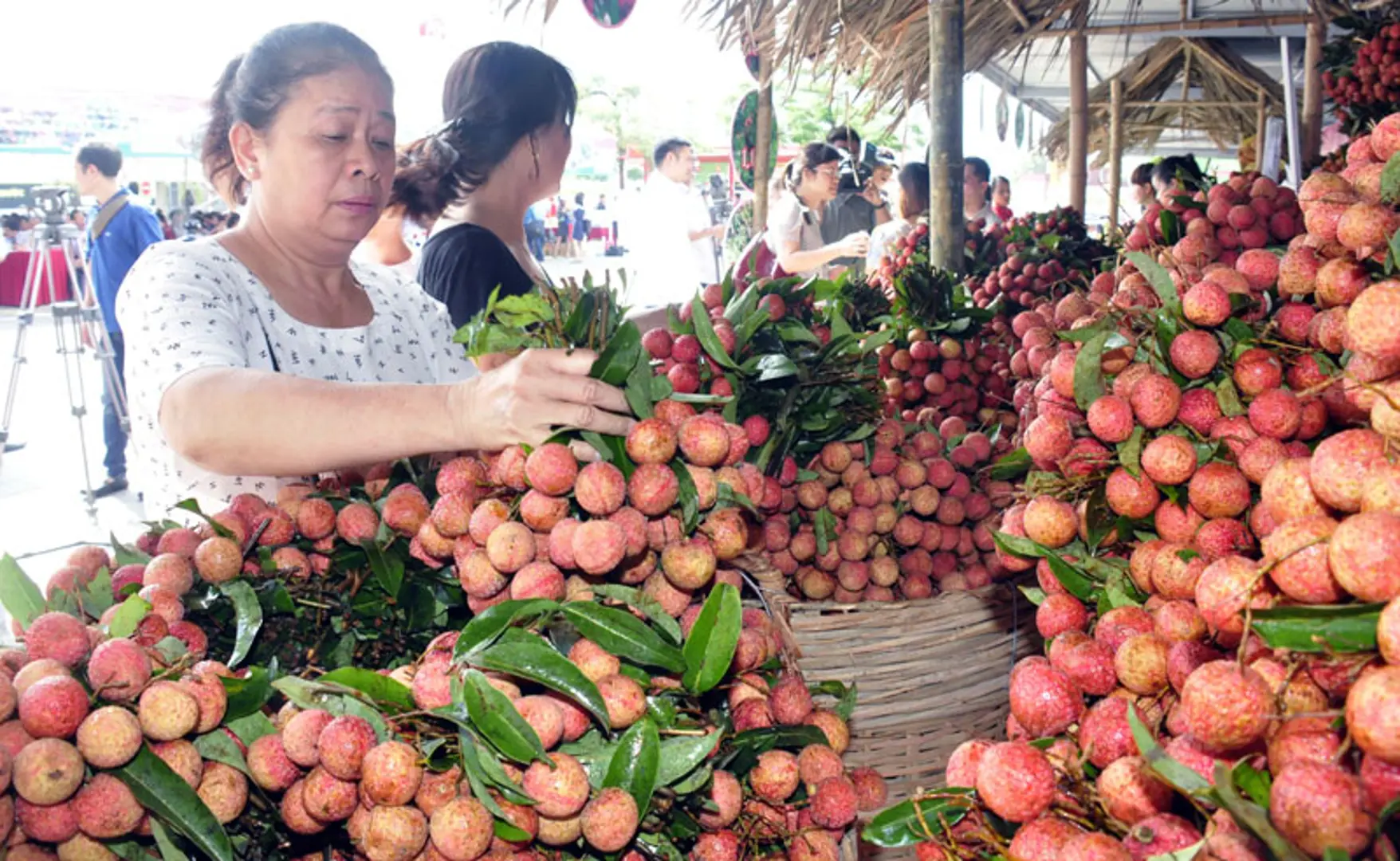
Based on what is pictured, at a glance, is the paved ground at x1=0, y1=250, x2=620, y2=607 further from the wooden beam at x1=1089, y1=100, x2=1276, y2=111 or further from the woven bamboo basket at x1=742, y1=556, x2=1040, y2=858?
the wooden beam at x1=1089, y1=100, x2=1276, y2=111

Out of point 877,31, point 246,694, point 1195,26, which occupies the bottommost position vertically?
point 246,694

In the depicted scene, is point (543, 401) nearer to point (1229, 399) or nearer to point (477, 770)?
point (477, 770)

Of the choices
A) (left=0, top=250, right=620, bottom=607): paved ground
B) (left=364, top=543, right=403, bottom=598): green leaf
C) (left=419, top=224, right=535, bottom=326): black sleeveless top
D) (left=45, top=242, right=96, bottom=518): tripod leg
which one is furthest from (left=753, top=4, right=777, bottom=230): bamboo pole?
(left=364, top=543, right=403, bottom=598): green leaf

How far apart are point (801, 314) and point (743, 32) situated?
2218 mm

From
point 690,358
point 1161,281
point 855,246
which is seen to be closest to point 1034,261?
point 855,246

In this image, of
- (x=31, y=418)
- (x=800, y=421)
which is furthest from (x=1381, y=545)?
(x=31, y=418)

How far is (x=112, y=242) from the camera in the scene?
15.7 ft

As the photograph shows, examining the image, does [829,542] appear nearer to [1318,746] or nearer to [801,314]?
[801,314]

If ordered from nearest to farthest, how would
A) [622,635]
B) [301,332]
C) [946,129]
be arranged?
[622,635]
[301,332]
[946,129]

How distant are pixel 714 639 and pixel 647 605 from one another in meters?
0.10

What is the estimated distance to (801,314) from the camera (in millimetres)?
2182

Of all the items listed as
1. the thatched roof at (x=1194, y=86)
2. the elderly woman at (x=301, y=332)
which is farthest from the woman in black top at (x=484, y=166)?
the thatched roof at (x=1194, y=86)

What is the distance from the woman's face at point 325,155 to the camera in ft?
5.65

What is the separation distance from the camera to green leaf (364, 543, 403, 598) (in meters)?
1.26
